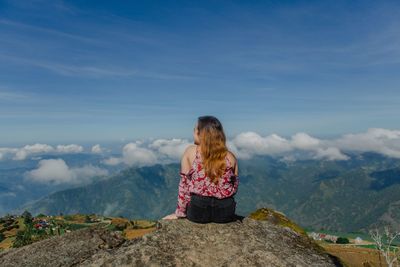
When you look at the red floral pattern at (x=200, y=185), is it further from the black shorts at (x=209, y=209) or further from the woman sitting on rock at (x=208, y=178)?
the black shorts at (x=209, y=209)

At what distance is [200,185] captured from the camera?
12.9 m

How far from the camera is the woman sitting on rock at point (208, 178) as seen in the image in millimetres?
12344

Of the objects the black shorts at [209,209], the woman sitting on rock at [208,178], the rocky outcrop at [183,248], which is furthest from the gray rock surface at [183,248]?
the woman sitting on rock at [208,178]

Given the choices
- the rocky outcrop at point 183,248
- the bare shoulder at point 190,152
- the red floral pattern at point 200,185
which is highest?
the bare shoulder at point 190,152

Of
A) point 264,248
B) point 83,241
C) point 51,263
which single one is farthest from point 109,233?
point 264,248

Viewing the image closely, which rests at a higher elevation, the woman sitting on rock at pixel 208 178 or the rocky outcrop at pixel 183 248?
the woman sitting on rock at pixel 208 178

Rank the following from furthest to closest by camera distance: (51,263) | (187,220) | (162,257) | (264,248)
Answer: (187,220), (51,263), (264,248), (162,257)

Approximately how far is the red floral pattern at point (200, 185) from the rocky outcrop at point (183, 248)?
943mm

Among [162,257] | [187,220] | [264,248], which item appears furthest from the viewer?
[187,220]

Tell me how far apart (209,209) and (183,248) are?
2.04 metres

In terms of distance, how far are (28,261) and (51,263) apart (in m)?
0.92

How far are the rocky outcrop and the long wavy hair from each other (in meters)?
1.80

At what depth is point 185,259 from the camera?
33.5ft

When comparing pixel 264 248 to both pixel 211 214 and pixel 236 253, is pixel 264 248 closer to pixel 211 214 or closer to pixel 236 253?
pixel 236 253
